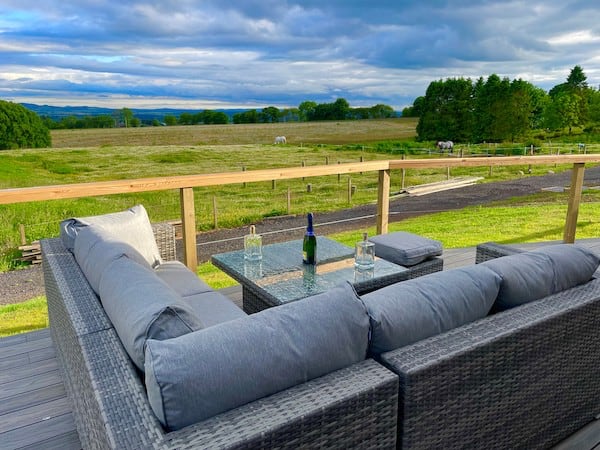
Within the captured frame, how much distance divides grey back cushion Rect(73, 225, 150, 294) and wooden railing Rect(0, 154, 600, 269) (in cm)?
63

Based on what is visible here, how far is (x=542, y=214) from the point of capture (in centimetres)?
712

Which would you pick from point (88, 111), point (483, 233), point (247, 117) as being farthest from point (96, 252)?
point (247, 117)

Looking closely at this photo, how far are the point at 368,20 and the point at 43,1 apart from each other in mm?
10968

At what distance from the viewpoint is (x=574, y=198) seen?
4.52 meters

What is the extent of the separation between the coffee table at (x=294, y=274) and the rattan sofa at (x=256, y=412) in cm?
103

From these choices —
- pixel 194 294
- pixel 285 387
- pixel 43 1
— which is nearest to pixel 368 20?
pixel 43 1

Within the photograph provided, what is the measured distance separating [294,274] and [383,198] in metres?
1.81

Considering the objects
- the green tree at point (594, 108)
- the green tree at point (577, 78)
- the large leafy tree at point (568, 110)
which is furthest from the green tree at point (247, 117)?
the green tree at point (577, 78)

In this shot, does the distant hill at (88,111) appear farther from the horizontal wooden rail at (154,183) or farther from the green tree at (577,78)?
the green tree at (577,78)

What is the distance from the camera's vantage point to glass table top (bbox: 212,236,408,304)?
236 centimetres

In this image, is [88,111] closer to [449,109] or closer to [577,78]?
[449,109]

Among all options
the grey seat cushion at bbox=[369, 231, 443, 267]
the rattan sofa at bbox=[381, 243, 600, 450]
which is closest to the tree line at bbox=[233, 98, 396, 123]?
the grey seat cushion at bbox=[369, 231, 443, 267]

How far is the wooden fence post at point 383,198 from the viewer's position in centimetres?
407

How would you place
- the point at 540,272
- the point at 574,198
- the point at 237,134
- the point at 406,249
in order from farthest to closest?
1. the point at 237,134
2. the point at 574,198
3. the point at 406,249
4. the point at 540,272
